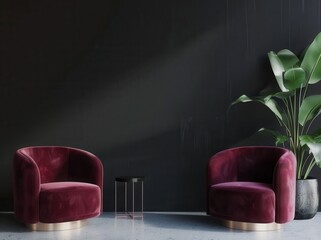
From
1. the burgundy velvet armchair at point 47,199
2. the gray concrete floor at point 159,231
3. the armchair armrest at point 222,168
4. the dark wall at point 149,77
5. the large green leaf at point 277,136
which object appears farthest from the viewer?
the dark wall at point 149,77

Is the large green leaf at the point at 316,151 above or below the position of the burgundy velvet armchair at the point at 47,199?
above

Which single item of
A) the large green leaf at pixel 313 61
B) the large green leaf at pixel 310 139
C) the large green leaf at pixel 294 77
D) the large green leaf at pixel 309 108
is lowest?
the large green leaf at pixel 310 139

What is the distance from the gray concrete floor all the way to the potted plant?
27cm

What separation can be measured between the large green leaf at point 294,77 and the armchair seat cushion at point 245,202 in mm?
961

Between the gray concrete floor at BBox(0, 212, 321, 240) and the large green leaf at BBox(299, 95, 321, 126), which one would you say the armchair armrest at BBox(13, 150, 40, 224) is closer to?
the gray concrete floor at BBox(0, 212, 321, 240)

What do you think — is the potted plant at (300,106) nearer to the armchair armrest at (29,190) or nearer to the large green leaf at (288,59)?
the large green leaf at (288,59)

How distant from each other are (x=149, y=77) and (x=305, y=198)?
6.45 ft

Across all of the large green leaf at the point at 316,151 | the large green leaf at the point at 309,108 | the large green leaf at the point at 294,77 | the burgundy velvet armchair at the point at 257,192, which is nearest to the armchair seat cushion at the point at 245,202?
the burgundy velvet armchair at the point at 257,192

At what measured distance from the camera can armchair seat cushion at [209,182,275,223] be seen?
3.61 metres

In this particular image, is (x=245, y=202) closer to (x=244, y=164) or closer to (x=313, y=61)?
(x=244, y=164)

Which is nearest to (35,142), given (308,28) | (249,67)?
(249,67)

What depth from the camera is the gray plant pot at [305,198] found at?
414 centimetres

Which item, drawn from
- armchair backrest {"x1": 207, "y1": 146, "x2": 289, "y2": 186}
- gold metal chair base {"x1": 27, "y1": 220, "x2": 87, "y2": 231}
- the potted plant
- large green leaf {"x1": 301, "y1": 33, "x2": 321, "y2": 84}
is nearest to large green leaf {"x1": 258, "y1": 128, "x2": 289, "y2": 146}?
the potted plant

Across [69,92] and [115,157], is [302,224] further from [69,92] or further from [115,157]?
[69,92]
